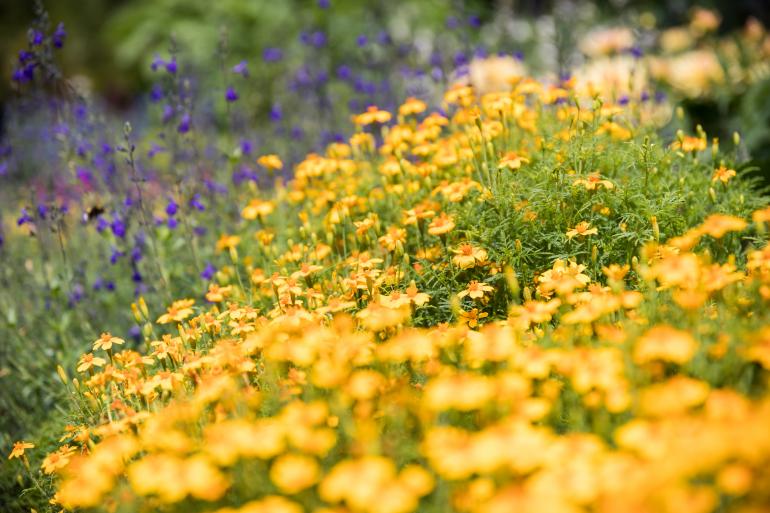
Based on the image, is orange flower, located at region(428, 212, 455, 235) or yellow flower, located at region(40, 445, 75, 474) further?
orange flower, located at region(428, 212, 455, 235)

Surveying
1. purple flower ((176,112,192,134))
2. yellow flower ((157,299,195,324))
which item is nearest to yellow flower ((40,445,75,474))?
yellow flower ((157,299,195,324))

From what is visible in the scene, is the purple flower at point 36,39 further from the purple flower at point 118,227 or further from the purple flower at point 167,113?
the purple flower at point 118,227

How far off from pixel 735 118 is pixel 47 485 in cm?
534

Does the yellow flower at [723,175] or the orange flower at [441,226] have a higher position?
the orange flower at [441,226]

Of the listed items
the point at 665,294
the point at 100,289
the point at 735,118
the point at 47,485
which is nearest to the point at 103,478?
the point at 47,485

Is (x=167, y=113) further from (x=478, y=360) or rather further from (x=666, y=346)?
(x=666, y=346)

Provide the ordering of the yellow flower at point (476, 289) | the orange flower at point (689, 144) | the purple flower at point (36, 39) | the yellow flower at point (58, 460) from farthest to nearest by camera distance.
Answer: the purple flower at point (36, 39)
the orange flower at point (689, 144)
the yellow flower at point (476, 289)
the yellow flower at point (58, 460)

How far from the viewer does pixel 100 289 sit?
430 centimetres

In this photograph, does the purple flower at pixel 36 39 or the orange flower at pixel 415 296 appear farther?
the purple flower at pixel 36 39

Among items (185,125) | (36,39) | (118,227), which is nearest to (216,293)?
(118,227)

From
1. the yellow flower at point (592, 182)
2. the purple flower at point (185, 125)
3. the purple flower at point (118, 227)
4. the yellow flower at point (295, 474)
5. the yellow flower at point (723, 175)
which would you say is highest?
the purple flower at point (185, 125)

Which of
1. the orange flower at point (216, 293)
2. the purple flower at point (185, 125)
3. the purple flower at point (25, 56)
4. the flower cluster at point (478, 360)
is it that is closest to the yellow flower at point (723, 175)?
the flower cluster at point (478, 360)

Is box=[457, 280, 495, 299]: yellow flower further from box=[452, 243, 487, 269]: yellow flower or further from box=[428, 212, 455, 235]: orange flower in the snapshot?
box=[428, 212, 455, 235]: orange flower

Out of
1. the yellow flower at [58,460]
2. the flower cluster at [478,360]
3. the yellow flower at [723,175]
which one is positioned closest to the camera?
the flower cluster at [478,360]
